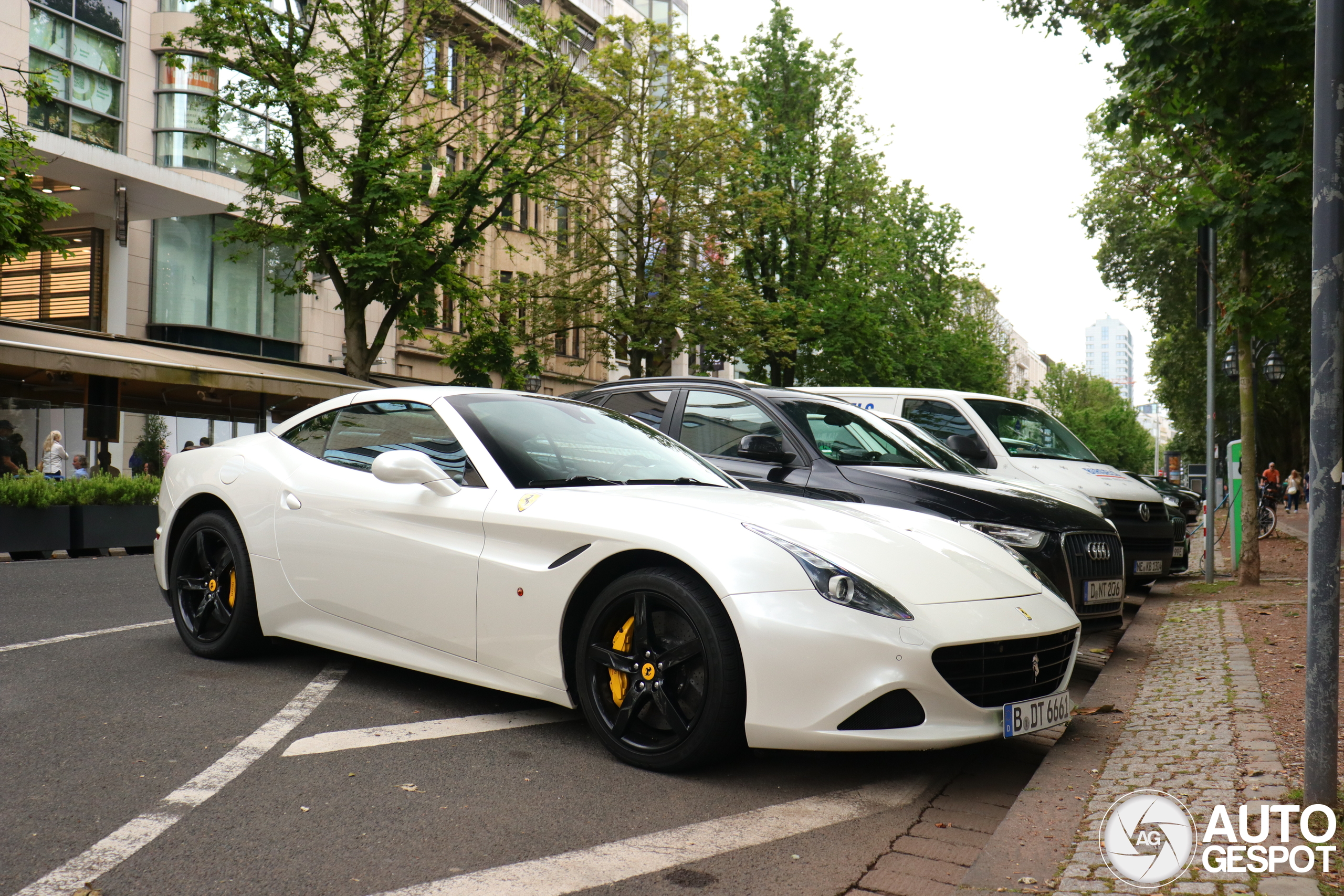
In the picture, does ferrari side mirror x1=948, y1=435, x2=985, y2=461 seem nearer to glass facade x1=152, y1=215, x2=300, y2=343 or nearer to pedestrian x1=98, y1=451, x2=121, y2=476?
pedestrian x1=98, y1=451, x2=121, y2=476

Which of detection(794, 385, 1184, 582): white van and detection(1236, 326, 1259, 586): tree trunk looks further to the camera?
detection(1236, 326, 1259, 586): tree trunk

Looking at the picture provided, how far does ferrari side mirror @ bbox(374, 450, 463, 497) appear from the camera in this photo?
4.57m

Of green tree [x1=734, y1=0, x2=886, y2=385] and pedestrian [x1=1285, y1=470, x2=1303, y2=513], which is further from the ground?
green tree [x1=734, y1=0, x2=886, y2=385]

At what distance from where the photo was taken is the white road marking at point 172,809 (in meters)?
2.91

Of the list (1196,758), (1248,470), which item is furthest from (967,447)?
(1196,758)

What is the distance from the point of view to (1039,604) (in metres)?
4.29

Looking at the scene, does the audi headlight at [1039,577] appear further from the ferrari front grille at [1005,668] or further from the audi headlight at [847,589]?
the audi headlight at [847,589]

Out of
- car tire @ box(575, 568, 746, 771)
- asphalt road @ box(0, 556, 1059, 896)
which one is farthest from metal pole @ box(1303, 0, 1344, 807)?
car tire @ box(575, 568, 746, 771)

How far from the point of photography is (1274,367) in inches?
850

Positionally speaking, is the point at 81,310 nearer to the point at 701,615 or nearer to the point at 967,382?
the point at 701,615

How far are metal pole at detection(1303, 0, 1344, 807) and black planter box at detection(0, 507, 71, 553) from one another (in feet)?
45.1

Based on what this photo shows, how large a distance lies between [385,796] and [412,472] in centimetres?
140

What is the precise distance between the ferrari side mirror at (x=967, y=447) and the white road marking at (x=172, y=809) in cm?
631

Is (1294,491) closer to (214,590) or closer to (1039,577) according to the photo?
(1039,577)
